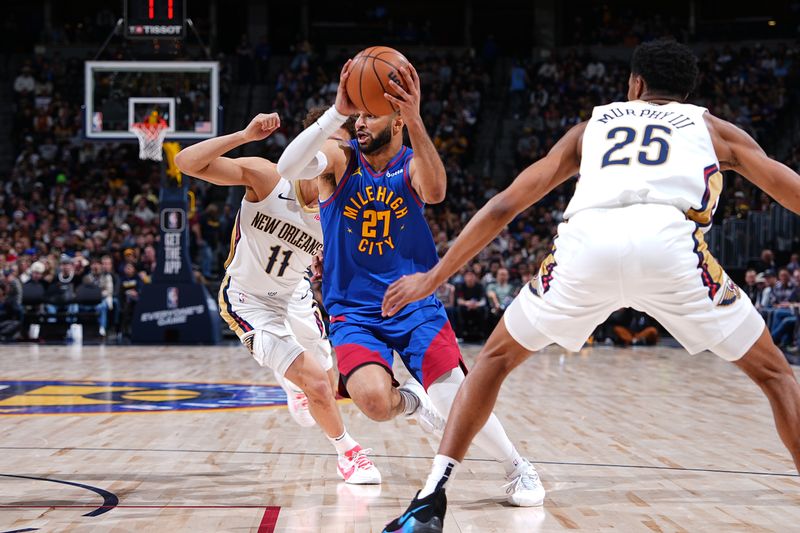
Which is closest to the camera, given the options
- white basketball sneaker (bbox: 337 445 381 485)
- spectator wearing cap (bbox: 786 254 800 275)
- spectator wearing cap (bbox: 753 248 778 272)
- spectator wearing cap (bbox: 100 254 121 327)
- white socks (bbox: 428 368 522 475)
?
white socks (bbox: 428 368 522 475)

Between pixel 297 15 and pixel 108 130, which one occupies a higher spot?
pixel 297 15

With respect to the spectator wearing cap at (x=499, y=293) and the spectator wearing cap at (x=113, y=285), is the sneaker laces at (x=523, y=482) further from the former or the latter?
the spectator wearing cap at (x=113, y=285)

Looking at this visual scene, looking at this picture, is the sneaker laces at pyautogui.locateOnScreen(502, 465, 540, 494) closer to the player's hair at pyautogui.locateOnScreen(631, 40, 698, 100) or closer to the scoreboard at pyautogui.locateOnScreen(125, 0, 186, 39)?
the player's hair at pyautogui.locateOnScreen(631, 40, 698, 100)

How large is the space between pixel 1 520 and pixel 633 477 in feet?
9.68

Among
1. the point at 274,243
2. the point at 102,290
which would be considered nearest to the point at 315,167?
the point at 274,243

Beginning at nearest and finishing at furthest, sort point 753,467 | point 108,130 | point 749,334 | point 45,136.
Result: point 749,334 → point 753,467 → point 108,130 → point 45,136

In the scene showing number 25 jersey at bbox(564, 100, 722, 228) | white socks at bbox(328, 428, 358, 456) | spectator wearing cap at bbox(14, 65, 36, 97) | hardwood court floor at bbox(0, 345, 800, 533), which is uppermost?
spectator wearing cap at bbox(14, 65, 36, 97)

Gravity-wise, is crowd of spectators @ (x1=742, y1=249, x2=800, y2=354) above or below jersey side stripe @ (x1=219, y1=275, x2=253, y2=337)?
below

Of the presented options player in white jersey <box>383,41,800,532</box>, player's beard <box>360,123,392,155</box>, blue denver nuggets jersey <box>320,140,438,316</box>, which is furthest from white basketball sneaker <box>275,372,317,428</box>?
player in white jersey <box>383,41,800,532</box>

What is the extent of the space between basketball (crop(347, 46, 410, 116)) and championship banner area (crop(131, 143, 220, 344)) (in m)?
11.2

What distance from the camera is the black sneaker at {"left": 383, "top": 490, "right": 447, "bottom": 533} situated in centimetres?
322

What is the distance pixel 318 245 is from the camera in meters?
5.23

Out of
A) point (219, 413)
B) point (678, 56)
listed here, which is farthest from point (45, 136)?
point (678, 56)

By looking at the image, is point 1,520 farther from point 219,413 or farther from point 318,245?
point 219,413
